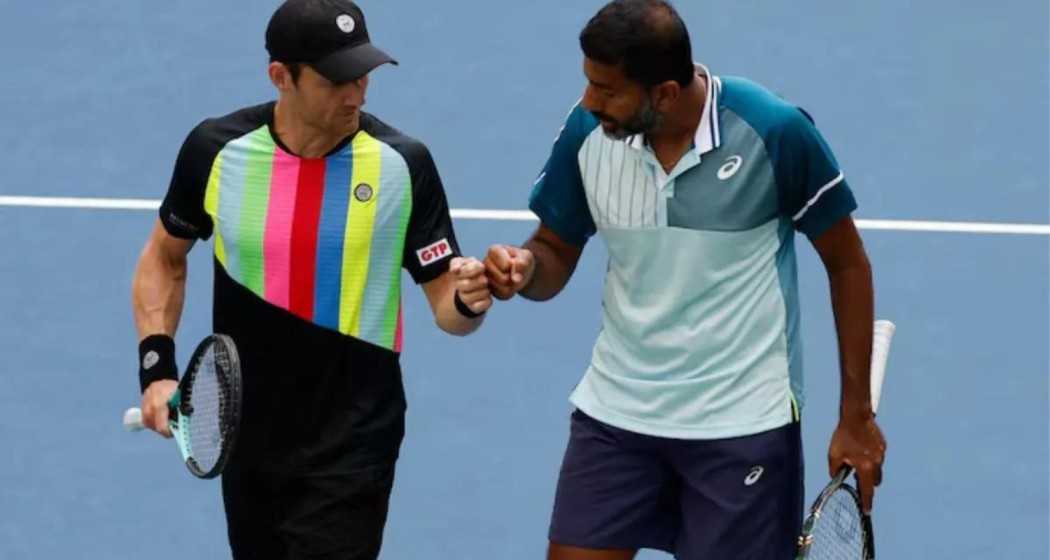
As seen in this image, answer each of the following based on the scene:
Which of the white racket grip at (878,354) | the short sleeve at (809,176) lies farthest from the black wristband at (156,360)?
the white racket grip at (878,354)

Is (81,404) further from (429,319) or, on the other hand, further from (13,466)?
(429,319)

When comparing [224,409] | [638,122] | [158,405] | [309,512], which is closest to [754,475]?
[638,122]

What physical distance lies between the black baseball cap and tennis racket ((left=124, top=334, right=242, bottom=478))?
2.41ft

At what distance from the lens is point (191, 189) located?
675 cm

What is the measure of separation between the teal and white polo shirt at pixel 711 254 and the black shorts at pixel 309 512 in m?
0.67

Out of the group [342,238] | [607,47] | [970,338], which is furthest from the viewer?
[970,338]

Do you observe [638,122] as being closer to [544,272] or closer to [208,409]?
[544,272]

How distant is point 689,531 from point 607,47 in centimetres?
133

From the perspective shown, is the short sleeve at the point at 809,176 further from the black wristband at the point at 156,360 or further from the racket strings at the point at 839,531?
the black wristband at the point at 156,360

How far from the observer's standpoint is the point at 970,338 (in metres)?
9.58

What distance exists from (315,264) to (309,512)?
651 millimetres

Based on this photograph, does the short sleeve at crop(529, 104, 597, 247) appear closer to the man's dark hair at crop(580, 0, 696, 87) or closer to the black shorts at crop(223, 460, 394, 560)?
the man's dark hair at crop(580, 0, 696, 87)

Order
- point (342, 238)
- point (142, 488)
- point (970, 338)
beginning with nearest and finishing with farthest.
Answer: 1. point (342, 238)
2. point (142, 488)
3. point (970, 338)

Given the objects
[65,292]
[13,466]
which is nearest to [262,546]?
[13,466]
